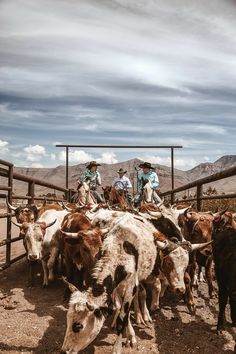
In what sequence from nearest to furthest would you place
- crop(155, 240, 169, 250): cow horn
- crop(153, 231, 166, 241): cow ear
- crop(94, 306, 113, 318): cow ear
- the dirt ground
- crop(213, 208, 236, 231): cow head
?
crop(94, 306, 113, 318): cow ear < the dirt ground < crop(155, 240, 169, 250): cow horn < crop(153, 231, 166, 241): cow ear < crop(213, 208, 236, 231): cow head

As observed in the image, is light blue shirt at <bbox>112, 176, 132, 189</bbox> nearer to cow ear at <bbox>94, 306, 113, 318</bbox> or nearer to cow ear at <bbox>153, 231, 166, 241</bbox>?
cow ear at <bbox>153, 231, 166, 241</bbox>

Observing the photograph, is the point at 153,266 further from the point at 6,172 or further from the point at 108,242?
the point at 6,172

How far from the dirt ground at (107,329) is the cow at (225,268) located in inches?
9.7

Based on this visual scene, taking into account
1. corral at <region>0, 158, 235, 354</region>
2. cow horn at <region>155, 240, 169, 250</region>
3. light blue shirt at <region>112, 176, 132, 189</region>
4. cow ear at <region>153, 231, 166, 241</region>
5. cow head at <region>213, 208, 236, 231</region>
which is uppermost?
light blue shirt at <region>112, 176, 132, 189</region>

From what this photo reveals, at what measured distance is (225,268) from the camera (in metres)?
4.17

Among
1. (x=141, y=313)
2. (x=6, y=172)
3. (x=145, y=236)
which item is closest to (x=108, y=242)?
(x=145, y=236)

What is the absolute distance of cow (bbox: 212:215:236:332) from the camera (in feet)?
13.3

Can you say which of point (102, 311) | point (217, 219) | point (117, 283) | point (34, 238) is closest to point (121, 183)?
point (34, 238)

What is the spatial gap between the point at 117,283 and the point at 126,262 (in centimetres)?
25

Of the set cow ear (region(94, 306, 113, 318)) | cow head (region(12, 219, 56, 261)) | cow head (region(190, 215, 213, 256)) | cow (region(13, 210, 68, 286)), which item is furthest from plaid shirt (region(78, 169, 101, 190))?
cow ear (region(94, 306, 113, 318))

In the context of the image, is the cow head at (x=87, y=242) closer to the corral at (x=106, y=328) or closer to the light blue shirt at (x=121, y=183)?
the corral at (x=106, y=328)

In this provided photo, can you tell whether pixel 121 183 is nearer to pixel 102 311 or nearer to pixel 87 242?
pixel 87 242

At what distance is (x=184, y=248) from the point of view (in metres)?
4.48

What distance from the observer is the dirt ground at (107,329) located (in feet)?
12.8
